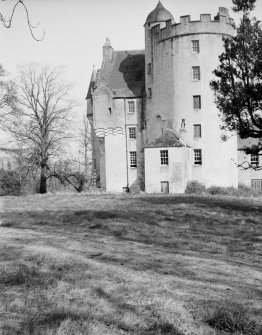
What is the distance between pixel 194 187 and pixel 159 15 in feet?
65.4

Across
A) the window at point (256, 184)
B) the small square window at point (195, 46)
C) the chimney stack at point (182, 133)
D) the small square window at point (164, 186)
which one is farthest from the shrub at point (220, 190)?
the small square window at point (195, 46)

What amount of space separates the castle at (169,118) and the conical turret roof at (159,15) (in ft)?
0.34

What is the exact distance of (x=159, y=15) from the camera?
43781 millimetres

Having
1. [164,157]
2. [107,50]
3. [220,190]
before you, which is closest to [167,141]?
[164,157]

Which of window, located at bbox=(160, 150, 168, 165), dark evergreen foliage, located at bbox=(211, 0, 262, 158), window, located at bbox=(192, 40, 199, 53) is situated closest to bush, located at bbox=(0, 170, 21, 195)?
window, located at bbox=(160, 150, 168, 165)

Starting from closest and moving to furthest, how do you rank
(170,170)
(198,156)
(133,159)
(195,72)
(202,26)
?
(170,170), (202,26), (195,72), (198,156), (133,159)

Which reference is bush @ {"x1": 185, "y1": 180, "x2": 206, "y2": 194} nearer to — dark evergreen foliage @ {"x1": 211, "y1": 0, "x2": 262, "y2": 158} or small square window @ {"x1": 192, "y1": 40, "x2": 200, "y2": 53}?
small square window @ {"x1": 192, "y1": 40, "x2": 200, "y2": 53}

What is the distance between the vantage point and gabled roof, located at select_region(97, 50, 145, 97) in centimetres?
4447

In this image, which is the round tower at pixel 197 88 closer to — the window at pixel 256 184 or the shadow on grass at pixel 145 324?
the window at pixel 256 184

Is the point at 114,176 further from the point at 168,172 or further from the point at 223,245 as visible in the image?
the point at 223,245

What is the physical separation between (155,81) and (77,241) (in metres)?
33.4

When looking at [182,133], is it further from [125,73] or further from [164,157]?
[125,73]

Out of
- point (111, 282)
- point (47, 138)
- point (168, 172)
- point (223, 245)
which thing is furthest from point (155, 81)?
point (111, 282)

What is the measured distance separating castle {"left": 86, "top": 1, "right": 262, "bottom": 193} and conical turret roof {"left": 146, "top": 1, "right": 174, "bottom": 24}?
11 centimetres
